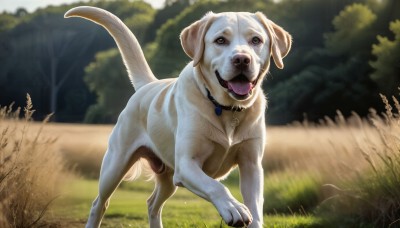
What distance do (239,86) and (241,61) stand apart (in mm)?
224

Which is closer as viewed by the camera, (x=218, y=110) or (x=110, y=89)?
(x=218, y=110)

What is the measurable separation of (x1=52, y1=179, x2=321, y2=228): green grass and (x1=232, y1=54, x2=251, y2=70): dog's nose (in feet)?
8.27

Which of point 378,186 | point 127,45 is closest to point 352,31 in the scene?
point 378,186

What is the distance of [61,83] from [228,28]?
5316 centimetres

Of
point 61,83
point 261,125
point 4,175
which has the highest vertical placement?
point 261,125

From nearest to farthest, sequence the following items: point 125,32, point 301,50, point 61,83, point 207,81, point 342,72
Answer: point 207,81
point 125,32
point 342,72
point 301,50
point 61,83

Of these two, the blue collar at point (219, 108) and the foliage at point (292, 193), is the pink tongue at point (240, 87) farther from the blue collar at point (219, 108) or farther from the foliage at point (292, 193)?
the foliage at point (292, 193)

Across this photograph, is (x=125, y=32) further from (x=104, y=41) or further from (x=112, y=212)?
(x=104, y=41)

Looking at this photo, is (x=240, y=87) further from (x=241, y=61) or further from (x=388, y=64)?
(x=388, y=64)

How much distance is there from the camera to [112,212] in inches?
421

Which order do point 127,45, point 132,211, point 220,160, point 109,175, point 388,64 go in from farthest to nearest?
point 388,64, point 132,211, point 127,45, point 109,175, point 220,160

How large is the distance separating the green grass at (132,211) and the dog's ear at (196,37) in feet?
7.41

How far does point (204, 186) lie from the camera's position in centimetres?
435

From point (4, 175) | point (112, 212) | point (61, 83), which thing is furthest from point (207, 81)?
point (61, 83)
